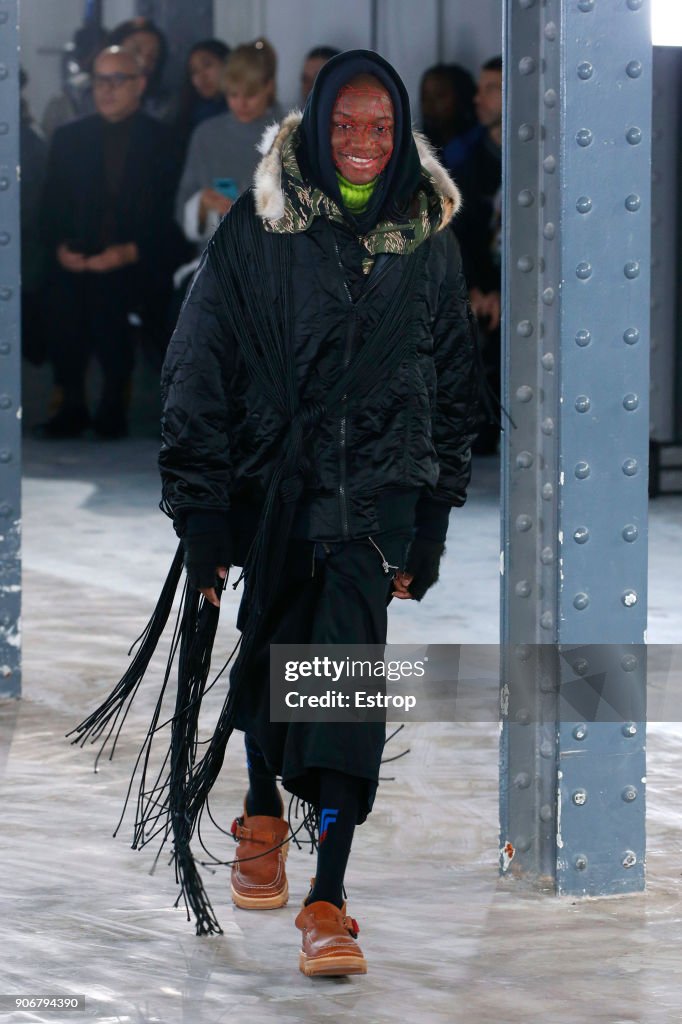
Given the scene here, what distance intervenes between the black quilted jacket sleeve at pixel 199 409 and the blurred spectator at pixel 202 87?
9.05m

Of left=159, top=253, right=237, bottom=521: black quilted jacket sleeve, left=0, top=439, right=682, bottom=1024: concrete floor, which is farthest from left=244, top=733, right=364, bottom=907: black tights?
left=159, top=253, right=237, bottom=521: black quilted jacket sleeve

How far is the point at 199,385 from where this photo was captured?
3.60m

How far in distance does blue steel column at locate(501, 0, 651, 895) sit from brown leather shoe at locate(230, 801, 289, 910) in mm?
→ 490

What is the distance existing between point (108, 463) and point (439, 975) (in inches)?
322

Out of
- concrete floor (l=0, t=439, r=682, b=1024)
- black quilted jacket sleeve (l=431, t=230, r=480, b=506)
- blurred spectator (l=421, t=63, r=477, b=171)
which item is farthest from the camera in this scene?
blurred spectator (l=421, t=63, r=477, b=171)

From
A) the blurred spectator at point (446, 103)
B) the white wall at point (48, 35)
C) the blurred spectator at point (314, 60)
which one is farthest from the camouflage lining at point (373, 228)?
the white wall at point (48, 35)

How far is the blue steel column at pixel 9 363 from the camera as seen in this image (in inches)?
220

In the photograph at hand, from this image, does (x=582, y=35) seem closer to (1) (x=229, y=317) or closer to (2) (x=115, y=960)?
(1) (x=229, y=317)

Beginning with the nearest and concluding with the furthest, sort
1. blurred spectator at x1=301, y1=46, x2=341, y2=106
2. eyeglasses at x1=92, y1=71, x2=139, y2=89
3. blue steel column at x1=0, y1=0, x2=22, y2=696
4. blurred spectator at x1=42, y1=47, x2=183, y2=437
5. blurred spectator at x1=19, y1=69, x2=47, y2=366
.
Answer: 1. blue steel column at x1=0, y1=0, x2=22, y2=696
2. blurred spectator at x1=301, y1=46, x2=341, y2=106
3. eyeglasses at x1=92, y1=71, x2=139, y2=89
4. blurred spectator at x1=42, y1=47, x2=183, y2=437
5. blurred spectator at x1=19, y1=69, x2=47, y2=366

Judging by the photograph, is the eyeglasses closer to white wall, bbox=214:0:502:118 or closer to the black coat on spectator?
the black coat on spectator

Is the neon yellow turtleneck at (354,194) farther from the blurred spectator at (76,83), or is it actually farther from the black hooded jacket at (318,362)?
the blurred spectator at (76,83)

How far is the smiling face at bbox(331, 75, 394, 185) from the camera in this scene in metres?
3.61

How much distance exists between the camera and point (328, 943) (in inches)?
136

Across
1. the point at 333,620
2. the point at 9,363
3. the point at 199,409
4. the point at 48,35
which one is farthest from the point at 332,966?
the point at 48,35
